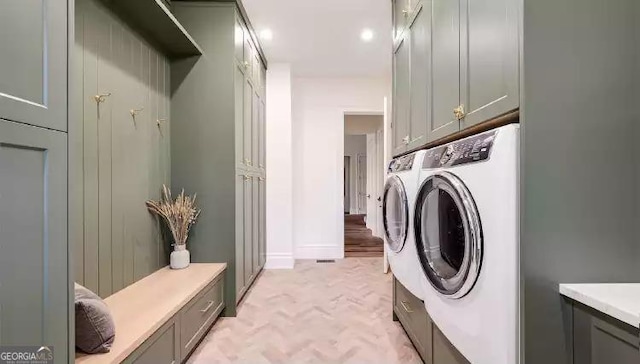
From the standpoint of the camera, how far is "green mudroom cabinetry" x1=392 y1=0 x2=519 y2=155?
3.63 ft

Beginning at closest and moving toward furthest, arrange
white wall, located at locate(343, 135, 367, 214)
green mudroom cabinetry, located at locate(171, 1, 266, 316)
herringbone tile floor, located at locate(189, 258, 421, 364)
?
herringbone tile floor, located at locate(189, 258, 421, 364)
green mudroom cabinetry, located at locate(171, 1, 266, 316)
white wall, located at locate(343, 135, 367, 214)

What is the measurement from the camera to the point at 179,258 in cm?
258

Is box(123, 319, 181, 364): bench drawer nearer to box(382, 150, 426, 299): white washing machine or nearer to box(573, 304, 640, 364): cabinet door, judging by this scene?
box(382, 150, 426, 299): white washing machine

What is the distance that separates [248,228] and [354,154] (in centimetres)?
787

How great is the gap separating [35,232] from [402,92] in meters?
2.08

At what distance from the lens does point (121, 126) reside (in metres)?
2.09

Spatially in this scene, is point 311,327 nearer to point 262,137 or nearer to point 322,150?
point 262,137

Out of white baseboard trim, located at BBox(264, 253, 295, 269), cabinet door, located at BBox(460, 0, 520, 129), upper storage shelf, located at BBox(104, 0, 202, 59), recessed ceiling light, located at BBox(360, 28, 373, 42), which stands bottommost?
white baseboard trim, located at BBox(264, 253, 295, 269)

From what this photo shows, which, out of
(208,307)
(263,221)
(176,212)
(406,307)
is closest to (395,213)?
(406,307)

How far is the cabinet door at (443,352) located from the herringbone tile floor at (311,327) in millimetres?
414

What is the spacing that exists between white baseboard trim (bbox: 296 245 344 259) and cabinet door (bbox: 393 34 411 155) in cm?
262

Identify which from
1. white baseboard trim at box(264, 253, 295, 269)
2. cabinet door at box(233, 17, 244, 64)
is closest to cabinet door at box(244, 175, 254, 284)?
white baseboard trim at box(264, 253, 295, 269)

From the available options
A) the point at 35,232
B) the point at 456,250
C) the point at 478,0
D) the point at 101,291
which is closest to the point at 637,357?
the point at 456,250

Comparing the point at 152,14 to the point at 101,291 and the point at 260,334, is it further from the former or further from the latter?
the point at 260,334
